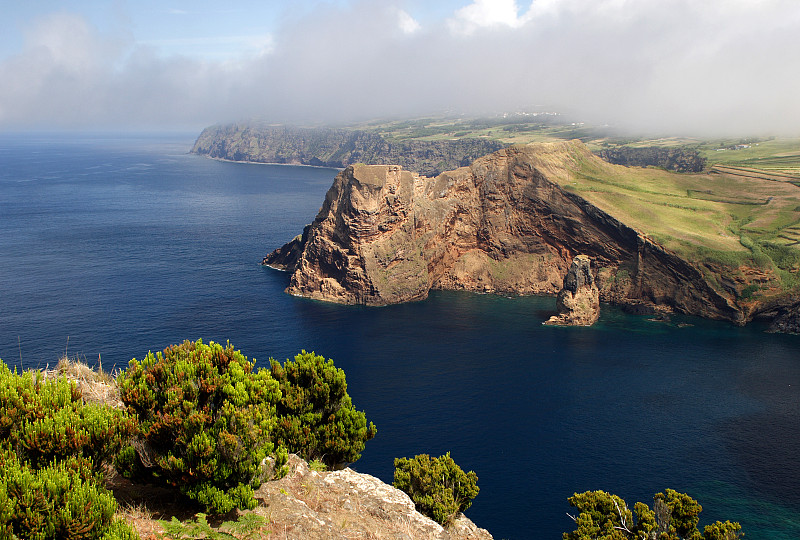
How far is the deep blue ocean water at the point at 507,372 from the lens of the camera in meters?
72.9

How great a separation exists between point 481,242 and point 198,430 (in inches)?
5430

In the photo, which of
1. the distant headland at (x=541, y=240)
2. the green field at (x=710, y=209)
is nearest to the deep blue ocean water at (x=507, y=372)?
the distant headland at (x=541, y=240)

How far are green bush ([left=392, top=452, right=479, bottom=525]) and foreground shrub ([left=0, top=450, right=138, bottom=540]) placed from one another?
26.4 metres

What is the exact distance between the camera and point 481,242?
16150 centimetres

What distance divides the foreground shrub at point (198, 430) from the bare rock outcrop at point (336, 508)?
80.0 inches

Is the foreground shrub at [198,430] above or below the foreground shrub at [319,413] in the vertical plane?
above

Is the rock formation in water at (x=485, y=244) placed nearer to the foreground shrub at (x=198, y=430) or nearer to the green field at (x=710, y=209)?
the green field at (x=710, y=209)

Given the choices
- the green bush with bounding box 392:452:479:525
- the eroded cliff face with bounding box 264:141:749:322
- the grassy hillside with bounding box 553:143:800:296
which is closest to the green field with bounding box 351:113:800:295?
the grassy hillside with bounding box 553:143:800:296

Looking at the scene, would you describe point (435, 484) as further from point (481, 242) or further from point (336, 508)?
point (481, 242)

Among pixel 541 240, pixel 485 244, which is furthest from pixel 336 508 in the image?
pixel 541 240

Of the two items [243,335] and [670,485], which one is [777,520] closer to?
[670,485]

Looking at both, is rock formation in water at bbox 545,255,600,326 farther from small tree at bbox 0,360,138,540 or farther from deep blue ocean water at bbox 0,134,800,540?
small tree at bbox 0,360,138,540

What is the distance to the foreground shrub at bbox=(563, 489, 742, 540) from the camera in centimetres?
4597

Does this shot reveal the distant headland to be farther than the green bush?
Yes
